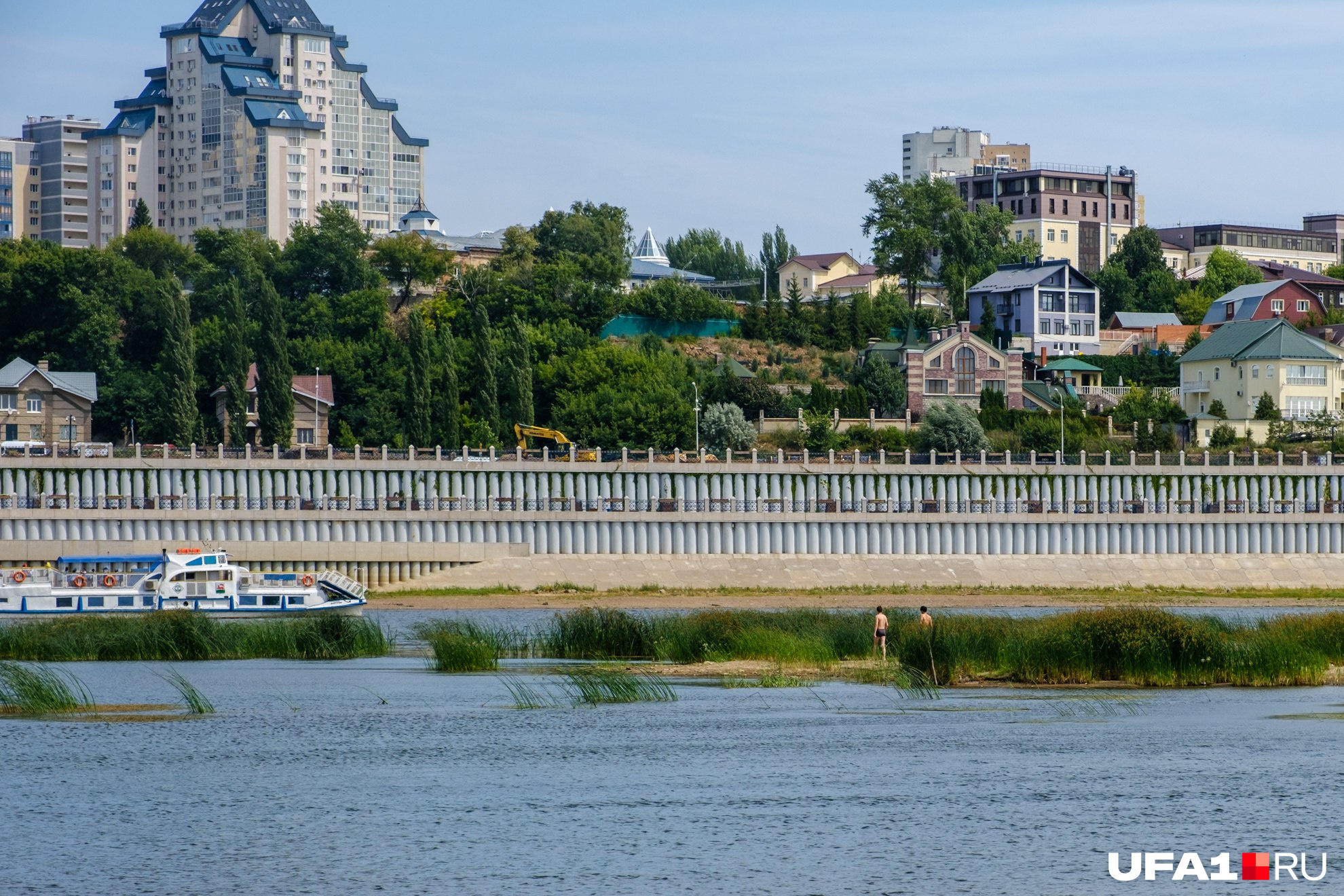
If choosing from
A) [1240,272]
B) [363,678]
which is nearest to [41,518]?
[363,678]

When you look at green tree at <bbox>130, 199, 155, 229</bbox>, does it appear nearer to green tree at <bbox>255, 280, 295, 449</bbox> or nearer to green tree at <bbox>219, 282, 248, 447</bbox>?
green tree at <bbox>219, 282, 248, 447</bbox>

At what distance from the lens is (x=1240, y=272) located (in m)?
167

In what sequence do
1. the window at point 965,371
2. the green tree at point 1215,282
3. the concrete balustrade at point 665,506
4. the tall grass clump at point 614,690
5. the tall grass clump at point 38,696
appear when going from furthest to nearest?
the green tree at point 1215,282 → the window at point 965,371 → the concrete balustrade at point 665,506 → the tall grass clump at point 614,690 → the tall grass clump at point 38,696

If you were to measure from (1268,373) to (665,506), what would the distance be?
49883 millimetres

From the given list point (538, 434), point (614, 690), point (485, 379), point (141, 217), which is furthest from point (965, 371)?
point (141, 217)

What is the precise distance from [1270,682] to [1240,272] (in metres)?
131

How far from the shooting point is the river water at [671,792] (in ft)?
86.6

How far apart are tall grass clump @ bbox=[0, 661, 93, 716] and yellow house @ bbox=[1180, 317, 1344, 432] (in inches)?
3701

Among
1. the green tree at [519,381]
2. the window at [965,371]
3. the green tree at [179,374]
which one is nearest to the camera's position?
the green tree at [179,374]

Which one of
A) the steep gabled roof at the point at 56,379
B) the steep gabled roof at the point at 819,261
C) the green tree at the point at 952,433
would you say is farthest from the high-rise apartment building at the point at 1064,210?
the steep gabled roof at the point at 56,379

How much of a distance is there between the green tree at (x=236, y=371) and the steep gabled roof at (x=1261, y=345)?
207ft

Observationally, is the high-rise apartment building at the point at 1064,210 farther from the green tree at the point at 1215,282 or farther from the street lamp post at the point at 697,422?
the street lamp post at the point at 697,422

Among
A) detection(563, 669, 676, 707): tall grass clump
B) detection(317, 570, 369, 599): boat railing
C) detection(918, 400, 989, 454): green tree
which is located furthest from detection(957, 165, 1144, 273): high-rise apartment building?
detection(563, 669, 676, 707): tall grass clump

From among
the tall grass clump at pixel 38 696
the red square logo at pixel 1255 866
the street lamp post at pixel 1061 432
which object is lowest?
the red square logo at pixel 1255 866
